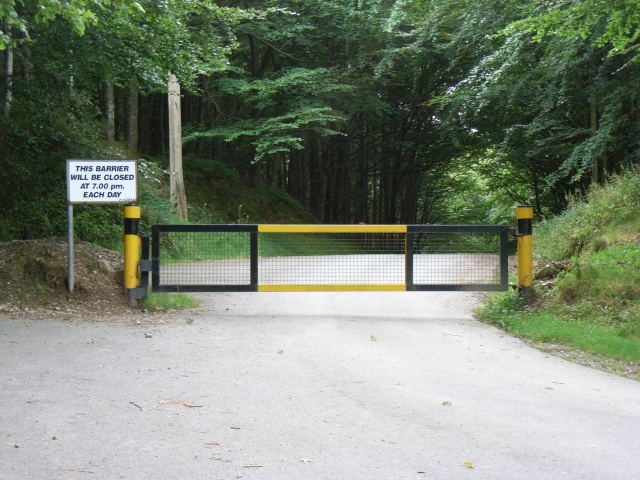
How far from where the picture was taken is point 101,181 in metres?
10.0

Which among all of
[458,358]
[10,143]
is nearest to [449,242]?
[458,358]

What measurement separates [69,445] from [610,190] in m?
11.6

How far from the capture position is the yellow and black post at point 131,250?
9969 mm

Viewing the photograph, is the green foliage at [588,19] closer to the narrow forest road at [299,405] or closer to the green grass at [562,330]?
the green grass at [562,330]

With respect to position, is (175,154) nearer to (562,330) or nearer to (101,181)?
(101,181)

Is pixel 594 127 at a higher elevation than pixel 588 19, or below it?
below

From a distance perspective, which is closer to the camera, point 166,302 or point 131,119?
point 166,302

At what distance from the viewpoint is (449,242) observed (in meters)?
10.6

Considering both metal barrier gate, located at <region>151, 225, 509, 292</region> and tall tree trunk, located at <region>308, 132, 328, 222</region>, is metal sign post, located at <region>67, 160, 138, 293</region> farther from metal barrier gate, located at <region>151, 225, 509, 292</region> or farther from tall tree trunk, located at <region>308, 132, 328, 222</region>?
tall tree trunk, located at <region>308, 132, 328, 222</region>

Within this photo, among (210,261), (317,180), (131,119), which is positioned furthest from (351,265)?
(317,180)

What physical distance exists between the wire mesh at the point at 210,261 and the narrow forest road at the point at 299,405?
1146 mm

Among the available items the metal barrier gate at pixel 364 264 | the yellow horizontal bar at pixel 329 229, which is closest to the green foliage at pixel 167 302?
the metal barrier gate at pixel 364 264

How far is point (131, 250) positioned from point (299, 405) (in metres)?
4.97

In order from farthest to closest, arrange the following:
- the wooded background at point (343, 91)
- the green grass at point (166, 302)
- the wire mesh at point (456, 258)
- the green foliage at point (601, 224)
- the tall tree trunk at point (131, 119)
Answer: the tall tree trunk at point (131, 119) < the wooded background at point (343, 91) < the green foliage at point (601, 224) < the wire mesh at point (456, 258) < the green grass at point (166, 302)
